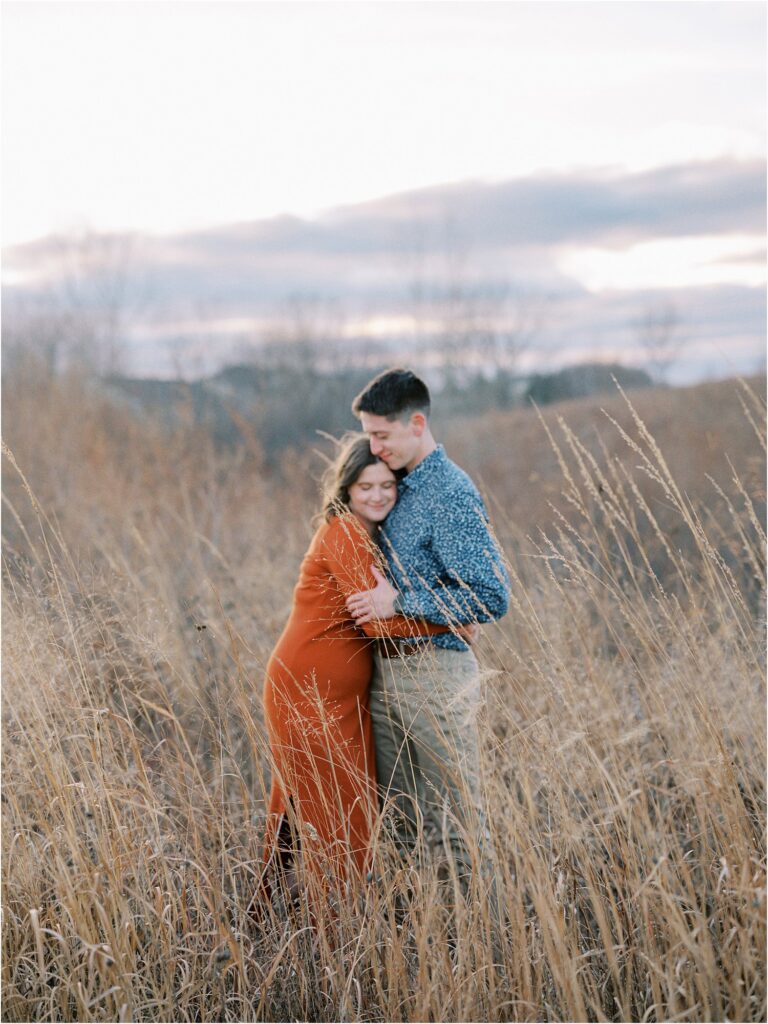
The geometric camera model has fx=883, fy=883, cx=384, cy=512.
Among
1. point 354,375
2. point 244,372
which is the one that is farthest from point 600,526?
point 244,372

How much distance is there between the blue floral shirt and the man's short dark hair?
215 millimetres

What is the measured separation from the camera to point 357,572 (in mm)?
3109

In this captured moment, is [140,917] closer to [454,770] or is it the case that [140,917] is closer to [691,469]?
[454,770]

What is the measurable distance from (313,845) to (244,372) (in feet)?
61.0

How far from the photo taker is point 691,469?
13078 millimetres

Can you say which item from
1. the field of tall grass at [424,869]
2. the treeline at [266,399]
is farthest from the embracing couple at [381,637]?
the treeline at [266,399]

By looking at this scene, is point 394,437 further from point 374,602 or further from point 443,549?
point 374,602

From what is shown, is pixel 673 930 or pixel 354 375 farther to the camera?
pixel 354 375

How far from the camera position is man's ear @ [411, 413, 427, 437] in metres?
3.20

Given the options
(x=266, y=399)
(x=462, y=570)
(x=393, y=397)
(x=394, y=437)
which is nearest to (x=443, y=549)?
(x=462, y=570)

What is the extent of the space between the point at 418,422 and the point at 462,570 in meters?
0.57

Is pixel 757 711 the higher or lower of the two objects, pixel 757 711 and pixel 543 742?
the lower

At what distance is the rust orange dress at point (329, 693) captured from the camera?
3.02 m

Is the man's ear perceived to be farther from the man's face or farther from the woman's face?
the woman's face
